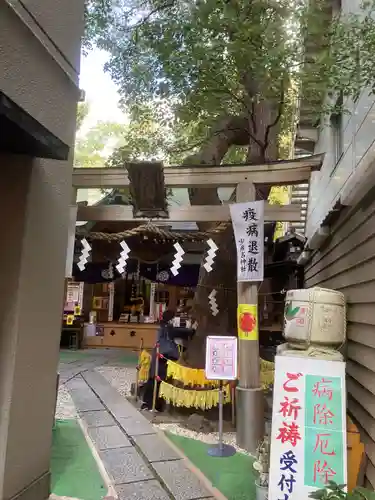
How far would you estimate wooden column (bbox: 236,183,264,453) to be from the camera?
20.4 feet

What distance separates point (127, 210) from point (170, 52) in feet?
10.5

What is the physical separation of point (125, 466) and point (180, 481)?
0.81 m

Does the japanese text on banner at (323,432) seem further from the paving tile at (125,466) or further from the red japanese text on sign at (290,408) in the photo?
the paving tile at (125,466)

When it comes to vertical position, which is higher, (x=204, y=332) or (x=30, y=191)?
(x=30, y=191)

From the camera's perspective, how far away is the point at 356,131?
6.15 metres

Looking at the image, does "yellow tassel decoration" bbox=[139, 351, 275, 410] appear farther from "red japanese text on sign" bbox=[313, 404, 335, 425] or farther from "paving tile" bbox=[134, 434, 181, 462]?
"red japanese text on sign" bbox=[313, 404, 335, 425]

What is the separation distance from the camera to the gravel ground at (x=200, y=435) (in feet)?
20.9

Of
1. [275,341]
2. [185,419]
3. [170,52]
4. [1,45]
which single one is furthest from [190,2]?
[275,341]

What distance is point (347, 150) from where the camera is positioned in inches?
266

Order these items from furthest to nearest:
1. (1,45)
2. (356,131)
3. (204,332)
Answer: (204,332), (356,131), (1,45)

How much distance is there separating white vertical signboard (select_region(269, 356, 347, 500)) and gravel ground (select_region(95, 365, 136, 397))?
5.70 metres

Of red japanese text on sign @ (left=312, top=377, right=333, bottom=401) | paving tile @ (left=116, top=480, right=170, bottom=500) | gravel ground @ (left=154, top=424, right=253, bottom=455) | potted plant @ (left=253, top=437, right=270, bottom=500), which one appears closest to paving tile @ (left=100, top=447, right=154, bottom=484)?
paving tile @ (left=116, top=480, right=170, bottom=500)

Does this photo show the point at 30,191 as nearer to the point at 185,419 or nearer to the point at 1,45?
the point at 1,45

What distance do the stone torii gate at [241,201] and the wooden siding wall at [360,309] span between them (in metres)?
1.19
